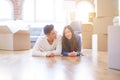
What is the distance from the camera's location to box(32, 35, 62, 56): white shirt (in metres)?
3.71

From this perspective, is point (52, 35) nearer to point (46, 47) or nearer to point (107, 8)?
point (46, 47)

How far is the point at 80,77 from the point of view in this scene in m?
1.99

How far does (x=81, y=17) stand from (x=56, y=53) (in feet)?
11.5

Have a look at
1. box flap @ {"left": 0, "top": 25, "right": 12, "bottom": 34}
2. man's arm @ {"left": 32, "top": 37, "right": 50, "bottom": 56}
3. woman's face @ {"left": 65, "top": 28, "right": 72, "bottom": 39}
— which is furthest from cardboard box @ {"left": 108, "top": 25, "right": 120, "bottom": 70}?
box flap @ {"left": 0, "top": 25, "right": 12, "bottom": 34}

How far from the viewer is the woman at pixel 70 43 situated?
3.66m

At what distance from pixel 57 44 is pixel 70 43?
196mm

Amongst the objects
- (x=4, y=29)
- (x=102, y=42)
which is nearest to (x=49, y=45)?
(x=102, y=42)

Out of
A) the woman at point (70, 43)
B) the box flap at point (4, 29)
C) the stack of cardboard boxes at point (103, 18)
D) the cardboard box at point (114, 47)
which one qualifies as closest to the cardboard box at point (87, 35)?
the stack of cardboard boxes at point (103, 18)

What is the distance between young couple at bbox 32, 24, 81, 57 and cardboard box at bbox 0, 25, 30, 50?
70.3 inches

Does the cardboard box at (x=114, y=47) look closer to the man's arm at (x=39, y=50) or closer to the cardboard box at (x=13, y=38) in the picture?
the man's arm at (x=39, y=50)

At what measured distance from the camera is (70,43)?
3.73m

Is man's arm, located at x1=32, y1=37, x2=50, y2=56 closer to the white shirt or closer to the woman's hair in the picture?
the white shirt

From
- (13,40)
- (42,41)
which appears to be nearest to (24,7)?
(13,40)

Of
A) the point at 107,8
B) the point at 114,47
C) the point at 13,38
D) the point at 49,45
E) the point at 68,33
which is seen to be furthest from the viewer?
the point at 13,38
